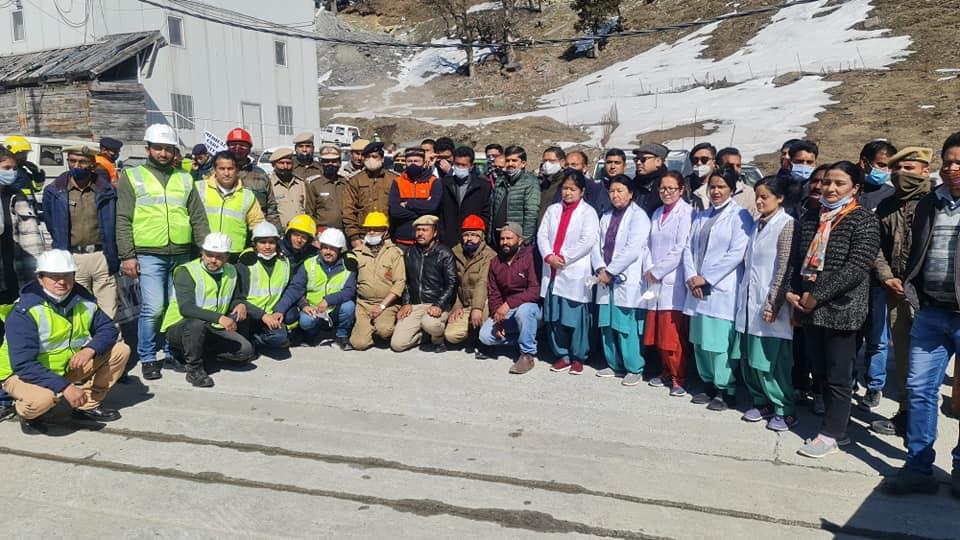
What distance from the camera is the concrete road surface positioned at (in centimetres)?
377

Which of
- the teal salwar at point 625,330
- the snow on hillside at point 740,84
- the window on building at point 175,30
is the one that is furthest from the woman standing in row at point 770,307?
the window on building at point 175,30

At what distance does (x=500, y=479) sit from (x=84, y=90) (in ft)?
71.7

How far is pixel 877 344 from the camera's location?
5445 mm

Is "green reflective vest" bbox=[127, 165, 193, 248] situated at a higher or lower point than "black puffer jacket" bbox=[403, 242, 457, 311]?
higher

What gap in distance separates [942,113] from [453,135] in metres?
18.3

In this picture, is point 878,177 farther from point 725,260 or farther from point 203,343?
point 203,343

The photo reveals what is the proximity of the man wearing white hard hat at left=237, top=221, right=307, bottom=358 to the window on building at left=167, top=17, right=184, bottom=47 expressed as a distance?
20684 millimetres

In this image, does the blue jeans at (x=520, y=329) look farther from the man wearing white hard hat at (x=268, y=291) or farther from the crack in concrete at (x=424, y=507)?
the crack in concrete at (x=424, y=507)

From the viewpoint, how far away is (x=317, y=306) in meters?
7.14

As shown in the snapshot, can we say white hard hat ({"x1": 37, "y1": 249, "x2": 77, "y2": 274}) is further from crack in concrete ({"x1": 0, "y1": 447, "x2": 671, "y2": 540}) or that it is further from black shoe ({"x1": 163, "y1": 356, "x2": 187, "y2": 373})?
black shoe ({"x1": 163, "y1": 356, "x2": 187, "y2": 373})

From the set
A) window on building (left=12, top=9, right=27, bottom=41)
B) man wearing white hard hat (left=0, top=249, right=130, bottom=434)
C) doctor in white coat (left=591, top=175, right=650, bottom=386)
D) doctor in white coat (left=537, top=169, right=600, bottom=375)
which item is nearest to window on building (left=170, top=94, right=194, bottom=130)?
window on building (left=12, top=9, right=27, bottom=41)

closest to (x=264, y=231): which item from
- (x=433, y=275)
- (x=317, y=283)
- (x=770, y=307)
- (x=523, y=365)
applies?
(x=317, y=283)

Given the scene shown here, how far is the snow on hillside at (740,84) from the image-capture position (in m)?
26.2

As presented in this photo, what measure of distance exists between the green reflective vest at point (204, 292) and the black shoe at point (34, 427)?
1358 millimetres
